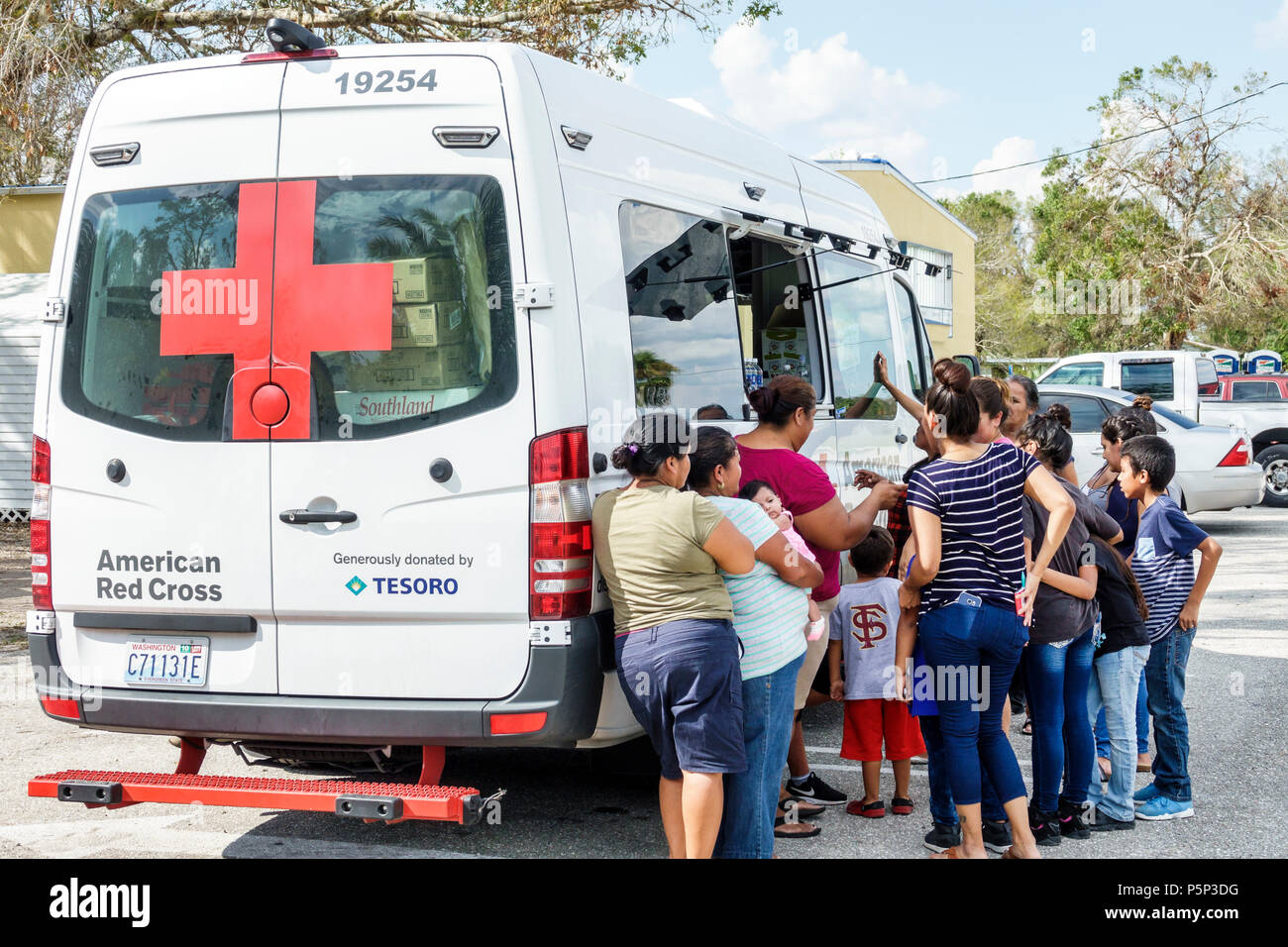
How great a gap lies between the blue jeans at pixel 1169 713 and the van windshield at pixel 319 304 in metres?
3.09

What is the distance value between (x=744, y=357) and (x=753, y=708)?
2.22 m

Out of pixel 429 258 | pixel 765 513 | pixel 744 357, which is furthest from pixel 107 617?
pixel 744 357

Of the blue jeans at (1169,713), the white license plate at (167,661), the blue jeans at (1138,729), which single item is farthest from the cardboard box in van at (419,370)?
the blue jeans at (1138,729)

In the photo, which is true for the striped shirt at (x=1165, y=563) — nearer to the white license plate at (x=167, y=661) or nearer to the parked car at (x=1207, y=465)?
the white license plate at (x=167, y=661)

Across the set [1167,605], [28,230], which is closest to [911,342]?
[1167,605]

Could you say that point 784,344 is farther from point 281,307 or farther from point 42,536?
point 42,536

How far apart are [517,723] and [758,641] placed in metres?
0.86

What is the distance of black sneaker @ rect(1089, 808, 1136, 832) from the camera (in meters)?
5.18

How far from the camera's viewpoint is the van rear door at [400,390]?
13.7ft

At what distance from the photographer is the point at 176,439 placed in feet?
14.4

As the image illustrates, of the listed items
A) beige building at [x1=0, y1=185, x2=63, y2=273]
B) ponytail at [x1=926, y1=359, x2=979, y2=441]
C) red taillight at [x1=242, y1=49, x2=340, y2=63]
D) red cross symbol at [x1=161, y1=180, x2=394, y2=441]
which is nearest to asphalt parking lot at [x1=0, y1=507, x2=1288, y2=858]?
ponytail at [x1=926, y1=359, x2=979, y2=441]

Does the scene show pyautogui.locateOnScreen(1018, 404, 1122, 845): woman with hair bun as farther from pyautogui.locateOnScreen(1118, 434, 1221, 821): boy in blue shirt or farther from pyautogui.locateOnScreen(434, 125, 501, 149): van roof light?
pyautogui.locateOnScreen(434, 125, 501, 149): van roof light

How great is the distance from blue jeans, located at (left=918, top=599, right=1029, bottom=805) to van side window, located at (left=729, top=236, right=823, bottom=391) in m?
2.06

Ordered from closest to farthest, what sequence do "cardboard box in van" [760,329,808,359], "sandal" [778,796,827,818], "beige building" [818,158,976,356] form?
"sandal" [778,796,827,818] < "cardboard box in van" [760,329,808,359] < "beige building" [818,158,976,356]
